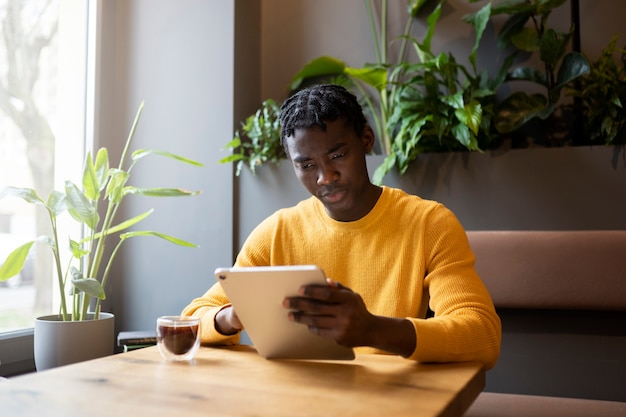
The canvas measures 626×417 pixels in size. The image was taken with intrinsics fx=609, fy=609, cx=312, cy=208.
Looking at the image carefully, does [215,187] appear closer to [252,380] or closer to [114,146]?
[114,146]

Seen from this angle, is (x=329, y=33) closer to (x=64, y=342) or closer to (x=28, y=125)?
(x=28, y=125)

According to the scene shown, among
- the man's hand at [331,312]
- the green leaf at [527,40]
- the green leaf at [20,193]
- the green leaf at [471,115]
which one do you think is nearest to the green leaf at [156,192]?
the green leaf at [20,193]

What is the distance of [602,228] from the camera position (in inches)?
76.8

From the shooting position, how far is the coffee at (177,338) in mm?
1139

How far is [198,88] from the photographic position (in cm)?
257

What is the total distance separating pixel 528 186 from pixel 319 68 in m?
0.98

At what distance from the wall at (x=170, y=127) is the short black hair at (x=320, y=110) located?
0.99 meters

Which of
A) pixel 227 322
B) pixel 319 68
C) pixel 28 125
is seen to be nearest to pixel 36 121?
pixel 28 125

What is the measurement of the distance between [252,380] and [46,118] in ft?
5.94

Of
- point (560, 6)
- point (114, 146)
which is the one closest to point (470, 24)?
point (560, 6)

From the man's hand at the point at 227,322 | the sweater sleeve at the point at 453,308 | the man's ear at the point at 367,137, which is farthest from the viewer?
the man's ear at the point at 367,137

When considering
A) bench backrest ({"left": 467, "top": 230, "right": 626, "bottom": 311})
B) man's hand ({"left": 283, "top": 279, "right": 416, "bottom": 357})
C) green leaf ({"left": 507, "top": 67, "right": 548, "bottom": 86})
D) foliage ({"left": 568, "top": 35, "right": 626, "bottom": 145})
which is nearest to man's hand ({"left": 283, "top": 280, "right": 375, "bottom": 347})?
man's hand ({"left": 283, "top": 279, "right": 416, "bottom": 357})

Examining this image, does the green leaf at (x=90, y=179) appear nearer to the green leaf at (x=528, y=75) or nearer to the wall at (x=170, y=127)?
the wall at (x=170, y=127)

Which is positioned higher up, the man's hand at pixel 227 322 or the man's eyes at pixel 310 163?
the man's eyes at pixel 310 163
